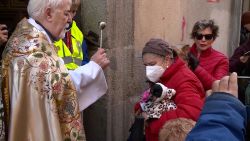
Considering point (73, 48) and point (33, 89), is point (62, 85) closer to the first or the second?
point (33, 89)

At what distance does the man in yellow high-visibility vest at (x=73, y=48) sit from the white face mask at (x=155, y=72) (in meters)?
0.55

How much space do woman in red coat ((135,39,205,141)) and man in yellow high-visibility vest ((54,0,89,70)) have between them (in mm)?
533

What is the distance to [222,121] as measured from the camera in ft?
3.75

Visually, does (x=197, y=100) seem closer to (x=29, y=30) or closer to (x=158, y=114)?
(x=158, y=114)

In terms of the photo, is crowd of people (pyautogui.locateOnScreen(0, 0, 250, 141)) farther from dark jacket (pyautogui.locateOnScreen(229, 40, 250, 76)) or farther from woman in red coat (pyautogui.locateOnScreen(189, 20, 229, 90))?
dark jacket (pyautogui.locateOnScreen(229, 40, 250, 76))

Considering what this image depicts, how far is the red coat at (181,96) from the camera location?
2617mm

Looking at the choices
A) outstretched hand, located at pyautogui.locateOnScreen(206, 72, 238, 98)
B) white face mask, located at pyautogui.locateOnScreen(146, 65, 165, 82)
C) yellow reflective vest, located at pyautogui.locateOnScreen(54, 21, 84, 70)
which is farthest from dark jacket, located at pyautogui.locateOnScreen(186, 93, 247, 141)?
yellow reflective vest, located at pyautogui.locateOnScreen(54, 21, 84, 70)

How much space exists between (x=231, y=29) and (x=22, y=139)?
4015 millimetres

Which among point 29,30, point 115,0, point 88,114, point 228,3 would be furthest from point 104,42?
point 228,3

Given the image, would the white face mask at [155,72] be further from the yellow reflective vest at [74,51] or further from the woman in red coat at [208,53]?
the woman in red coat at [208,53]

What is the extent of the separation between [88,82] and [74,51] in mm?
581

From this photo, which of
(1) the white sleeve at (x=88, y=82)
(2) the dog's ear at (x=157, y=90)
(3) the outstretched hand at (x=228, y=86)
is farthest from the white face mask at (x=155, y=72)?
(3) the outstretched hand at (x=228, y=86)

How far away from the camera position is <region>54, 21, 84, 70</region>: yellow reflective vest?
2988mm

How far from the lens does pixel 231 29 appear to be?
5.65 metres
